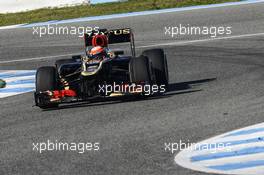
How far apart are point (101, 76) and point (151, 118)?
6.76ft

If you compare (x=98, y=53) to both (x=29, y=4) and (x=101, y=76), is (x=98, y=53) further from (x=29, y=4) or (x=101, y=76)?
(x=29, y=4)

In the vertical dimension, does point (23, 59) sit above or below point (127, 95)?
below

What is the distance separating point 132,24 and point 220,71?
285 inches

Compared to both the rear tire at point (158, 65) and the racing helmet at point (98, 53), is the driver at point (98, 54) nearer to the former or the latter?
the racing helmet at point (98, 53)

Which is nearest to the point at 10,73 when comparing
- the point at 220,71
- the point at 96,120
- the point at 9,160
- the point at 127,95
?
the point at 220,71

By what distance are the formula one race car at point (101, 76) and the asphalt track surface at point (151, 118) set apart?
0.19m

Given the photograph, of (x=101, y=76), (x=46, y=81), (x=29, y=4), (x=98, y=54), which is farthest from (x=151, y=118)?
(x=29, y=4)

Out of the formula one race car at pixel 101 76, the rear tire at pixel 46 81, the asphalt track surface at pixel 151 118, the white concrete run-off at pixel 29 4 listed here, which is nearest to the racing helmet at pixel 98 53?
the formula one race car at pixel 101 76

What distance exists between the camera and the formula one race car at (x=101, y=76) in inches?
473

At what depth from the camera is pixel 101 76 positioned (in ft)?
40.4

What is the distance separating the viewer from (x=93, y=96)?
39.8 feet

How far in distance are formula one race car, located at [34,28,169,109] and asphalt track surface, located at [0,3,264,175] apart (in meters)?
0.19

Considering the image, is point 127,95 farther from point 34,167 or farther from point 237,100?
point 34,167

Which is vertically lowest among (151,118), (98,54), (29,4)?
(29,4)
